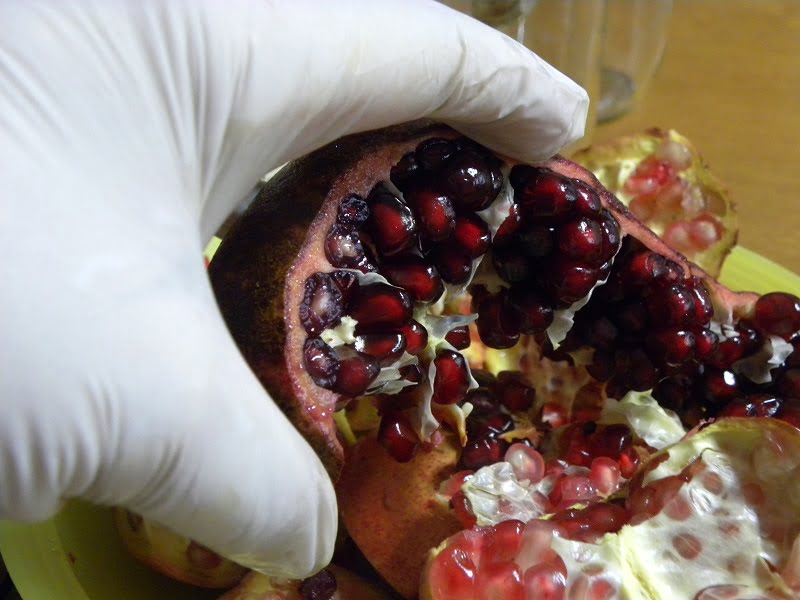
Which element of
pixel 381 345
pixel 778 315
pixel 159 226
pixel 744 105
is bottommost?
pixel 744 105

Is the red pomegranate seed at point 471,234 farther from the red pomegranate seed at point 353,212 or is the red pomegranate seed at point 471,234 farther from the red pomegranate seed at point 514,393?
the red pomegranate seed at point 514,393

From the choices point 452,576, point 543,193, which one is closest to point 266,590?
point 452,576

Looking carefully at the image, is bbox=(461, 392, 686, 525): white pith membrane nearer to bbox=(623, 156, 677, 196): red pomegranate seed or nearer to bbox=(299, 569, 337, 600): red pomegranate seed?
bbox=(299, 569, 337, 600): red pomegranate seed

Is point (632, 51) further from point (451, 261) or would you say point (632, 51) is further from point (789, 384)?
point (451, 261)

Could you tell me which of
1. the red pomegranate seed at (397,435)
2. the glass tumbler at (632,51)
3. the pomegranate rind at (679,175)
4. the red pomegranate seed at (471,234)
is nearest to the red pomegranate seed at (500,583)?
the red pomegranate seed at (397,435)

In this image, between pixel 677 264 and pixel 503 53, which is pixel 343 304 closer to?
pixel 503 53

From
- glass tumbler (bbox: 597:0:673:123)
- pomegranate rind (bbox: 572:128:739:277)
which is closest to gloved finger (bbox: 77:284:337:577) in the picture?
pomegranate rind (bbox: 572:128:739:277)

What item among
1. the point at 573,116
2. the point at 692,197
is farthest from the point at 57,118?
the point at 692,197
